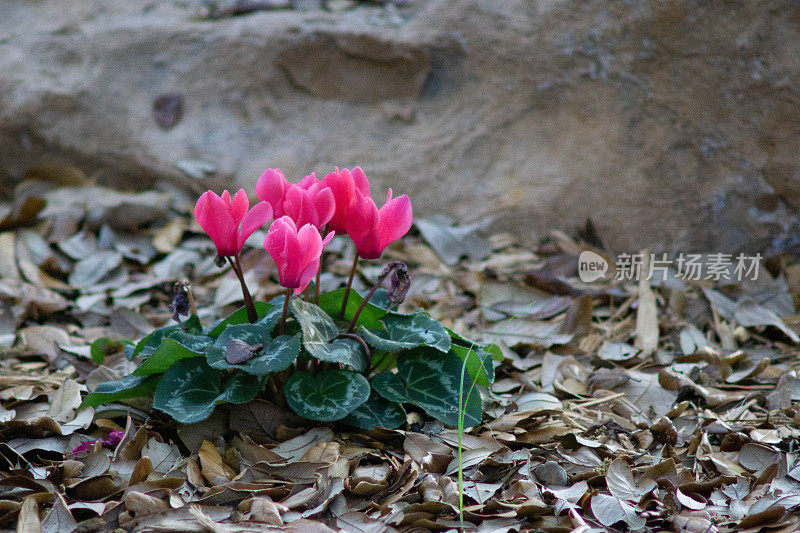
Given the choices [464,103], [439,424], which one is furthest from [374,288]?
[464,103]

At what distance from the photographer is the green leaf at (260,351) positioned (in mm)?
1295

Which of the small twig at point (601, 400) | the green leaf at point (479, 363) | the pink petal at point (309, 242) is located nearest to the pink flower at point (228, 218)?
the pink petal at point (309, 242)

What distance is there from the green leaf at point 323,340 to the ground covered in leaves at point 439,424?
175 mm

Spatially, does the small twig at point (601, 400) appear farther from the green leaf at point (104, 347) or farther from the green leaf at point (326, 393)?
the green leaf at point (104, 347)

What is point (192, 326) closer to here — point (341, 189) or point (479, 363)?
point (341, 189)

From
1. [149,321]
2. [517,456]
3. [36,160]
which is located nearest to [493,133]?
[149,321]

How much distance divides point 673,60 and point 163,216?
1.92 m

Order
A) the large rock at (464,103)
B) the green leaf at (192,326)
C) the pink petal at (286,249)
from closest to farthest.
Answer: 1. the pink petal at (286,249)
2. the green leaf at (192,326)
3. the large rock at (464,103)

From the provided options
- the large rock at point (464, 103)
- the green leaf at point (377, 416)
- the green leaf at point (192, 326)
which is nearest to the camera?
the green leaf at point (377, 416)

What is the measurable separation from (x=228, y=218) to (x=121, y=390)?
0.43 m

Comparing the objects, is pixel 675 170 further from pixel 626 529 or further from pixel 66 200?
pixel 66 200

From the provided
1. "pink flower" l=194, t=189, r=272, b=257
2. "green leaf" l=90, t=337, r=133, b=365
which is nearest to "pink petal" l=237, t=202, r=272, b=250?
"pink flower" l=194, t=189, r=272, b=257

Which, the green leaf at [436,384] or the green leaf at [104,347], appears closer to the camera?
the green leaf at [436,384]

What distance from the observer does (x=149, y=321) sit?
7.07 feet
